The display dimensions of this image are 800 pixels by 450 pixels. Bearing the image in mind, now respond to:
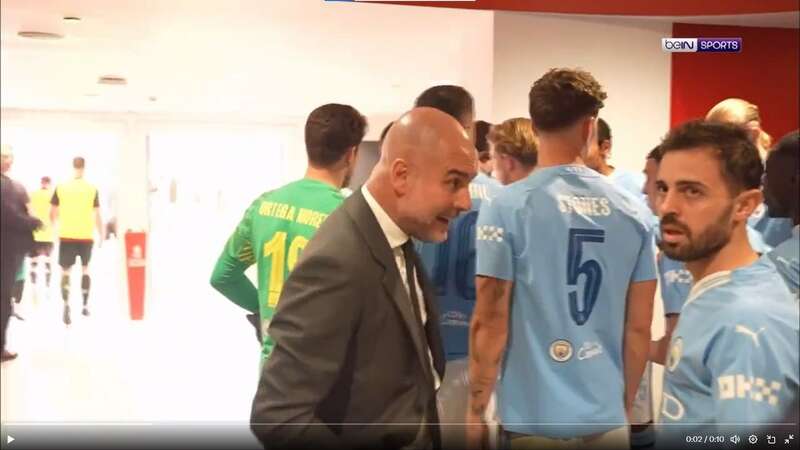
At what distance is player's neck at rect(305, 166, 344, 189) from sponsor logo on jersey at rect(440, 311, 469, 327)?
0.35 meters

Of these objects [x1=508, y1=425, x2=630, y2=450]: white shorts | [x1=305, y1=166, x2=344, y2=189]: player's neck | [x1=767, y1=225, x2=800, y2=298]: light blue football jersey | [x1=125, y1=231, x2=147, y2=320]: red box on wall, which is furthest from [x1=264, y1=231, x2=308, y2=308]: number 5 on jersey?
[x1=767, y1=225, x2=800, y2=298]: light blue football jersey

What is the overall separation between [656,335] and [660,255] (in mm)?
165

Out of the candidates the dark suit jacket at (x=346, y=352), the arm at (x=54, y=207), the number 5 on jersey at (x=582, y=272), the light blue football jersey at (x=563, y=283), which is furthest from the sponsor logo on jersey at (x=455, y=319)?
the arm at (x=54, y=207)

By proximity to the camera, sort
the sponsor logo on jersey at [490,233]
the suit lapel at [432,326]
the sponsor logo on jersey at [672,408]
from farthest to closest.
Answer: the sponsor logo on jersey at [490,233], the suit lapel at [432,326], the sponsor logo on jersey at [672,408]

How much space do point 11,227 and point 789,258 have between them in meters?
1.43

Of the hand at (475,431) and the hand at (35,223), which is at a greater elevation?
the hand at (35,223)

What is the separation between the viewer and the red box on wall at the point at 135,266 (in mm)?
1420

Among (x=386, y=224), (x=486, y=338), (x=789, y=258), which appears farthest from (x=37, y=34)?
(x=789, y=258)

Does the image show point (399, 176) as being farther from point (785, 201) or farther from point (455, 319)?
point (785, 201)

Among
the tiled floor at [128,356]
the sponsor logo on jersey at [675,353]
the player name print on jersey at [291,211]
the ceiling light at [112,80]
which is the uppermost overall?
the ceiling light at [112,80]

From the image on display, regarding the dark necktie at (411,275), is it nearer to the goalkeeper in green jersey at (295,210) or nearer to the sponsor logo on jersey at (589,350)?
the goalkeeper in green jersey at (295,210)

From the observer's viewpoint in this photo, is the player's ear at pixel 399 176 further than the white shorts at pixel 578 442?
No

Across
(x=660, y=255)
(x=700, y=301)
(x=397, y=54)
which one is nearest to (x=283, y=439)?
(x=700, y=301)

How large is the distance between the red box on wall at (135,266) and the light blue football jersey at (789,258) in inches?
47.1
